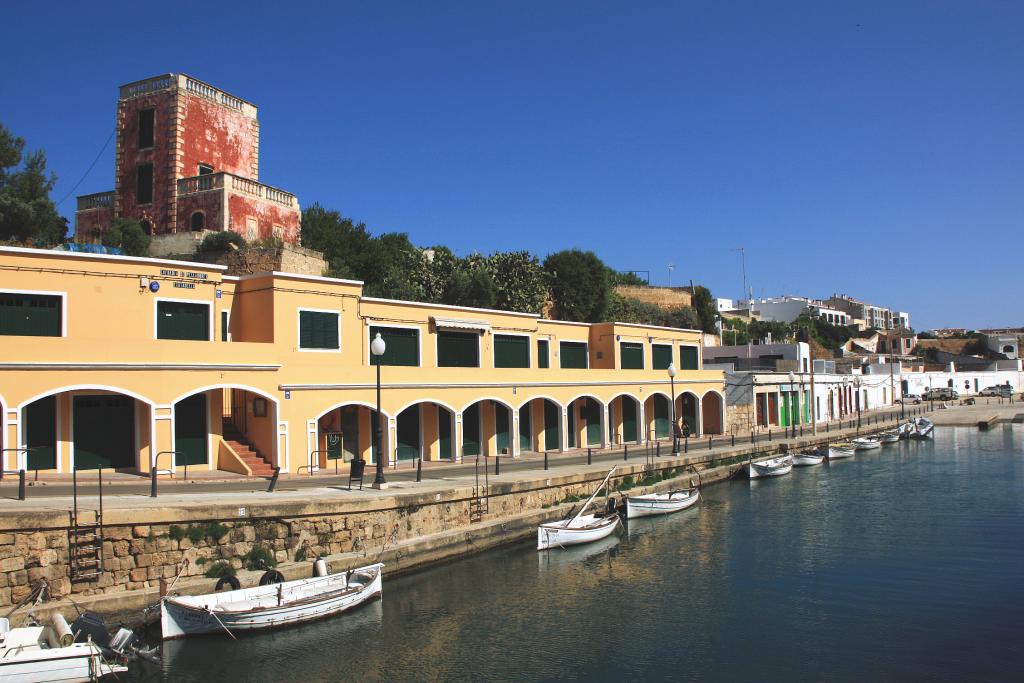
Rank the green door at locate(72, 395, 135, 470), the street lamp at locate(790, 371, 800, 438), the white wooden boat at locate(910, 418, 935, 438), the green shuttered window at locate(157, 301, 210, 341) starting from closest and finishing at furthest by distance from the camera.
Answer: the green door at locate(72, 395, 135, 470) → the green shuttered window at locate(157, 301, 210, 341) → the street lamp at locate(790, 371, 800, 438) → the white wooden boat at locate(910, 418, 935, 438)

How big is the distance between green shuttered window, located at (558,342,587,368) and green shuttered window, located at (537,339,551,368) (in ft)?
3.87

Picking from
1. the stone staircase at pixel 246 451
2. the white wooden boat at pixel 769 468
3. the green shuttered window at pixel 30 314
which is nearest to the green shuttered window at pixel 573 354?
the white wooden boat at pixel 769 468

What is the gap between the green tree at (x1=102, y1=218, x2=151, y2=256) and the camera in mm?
39219

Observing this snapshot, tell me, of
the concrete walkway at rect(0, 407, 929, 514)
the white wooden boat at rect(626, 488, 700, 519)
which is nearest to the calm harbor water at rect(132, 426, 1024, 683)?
the white wooden boat at rect(626, 488, 700, 519)

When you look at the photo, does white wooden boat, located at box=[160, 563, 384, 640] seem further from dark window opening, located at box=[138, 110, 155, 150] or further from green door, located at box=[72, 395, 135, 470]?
dark window opening, located at box=[138, 110, 155, 150]

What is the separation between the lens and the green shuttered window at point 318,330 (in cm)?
2842

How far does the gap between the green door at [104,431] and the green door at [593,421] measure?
967 inches

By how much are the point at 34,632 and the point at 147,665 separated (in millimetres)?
2269

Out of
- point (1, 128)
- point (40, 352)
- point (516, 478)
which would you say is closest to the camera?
point (40, 352)

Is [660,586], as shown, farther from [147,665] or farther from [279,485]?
[147,665]

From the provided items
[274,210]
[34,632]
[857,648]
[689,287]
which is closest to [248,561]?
[34,632]

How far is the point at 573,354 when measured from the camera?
143ft

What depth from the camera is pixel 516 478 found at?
92.3ft

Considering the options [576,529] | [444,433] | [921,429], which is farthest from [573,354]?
[921,429]
